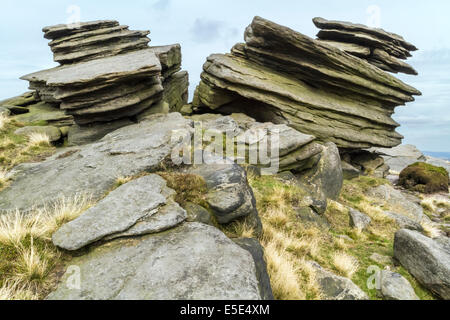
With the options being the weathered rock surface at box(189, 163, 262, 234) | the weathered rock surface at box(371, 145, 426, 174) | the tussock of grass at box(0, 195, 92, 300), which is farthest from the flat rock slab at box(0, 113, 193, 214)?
the weathered rock surface at box(371, 145, 426, 174)

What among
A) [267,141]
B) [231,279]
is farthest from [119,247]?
[267,141]

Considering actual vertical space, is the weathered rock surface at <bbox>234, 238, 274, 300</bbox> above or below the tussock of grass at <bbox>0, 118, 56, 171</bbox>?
above

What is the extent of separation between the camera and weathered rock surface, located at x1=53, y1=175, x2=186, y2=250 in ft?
18.2

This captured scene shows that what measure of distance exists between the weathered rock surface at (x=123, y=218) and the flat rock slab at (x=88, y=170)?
6.22 feet

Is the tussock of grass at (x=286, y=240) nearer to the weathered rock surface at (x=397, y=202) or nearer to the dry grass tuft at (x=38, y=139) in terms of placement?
the weathered rock surface at (x=397, y=202)

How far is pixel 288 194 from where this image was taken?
12.2 metres

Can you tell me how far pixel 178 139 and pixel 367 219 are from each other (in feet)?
34.2

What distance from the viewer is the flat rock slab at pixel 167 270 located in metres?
4.40

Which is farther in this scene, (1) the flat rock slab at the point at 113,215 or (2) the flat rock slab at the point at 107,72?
(2) the flat rock slab at the point at 107,72

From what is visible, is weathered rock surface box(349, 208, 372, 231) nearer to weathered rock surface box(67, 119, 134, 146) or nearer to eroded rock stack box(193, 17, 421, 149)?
eroded rock stack box(193, 17, 421, 149)

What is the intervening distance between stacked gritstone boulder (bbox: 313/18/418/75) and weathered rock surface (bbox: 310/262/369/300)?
23413mm

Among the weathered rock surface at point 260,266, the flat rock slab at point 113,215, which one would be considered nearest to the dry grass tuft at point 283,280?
the weathered rock surface at point 260,266

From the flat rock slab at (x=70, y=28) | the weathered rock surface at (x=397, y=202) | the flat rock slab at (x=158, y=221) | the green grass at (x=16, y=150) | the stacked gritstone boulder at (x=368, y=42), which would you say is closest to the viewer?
the flat rock slab at (x=158, y=221)

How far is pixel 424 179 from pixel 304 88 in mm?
17705
